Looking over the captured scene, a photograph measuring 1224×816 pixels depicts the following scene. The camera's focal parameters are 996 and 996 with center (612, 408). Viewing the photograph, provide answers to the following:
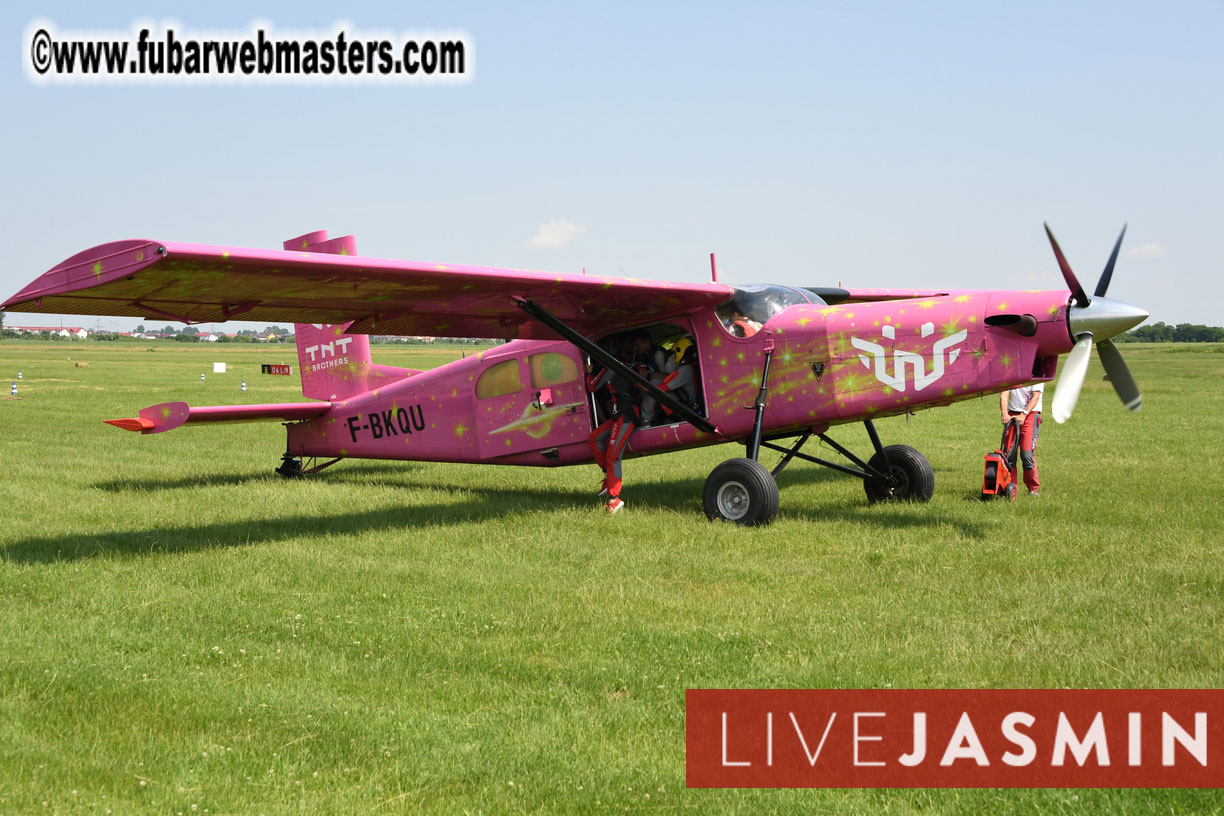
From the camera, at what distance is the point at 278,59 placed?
1440 cm

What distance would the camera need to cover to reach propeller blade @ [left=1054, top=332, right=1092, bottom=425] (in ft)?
28.5

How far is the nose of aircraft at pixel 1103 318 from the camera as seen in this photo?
9078 mm

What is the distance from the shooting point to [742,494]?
1055 centimetres

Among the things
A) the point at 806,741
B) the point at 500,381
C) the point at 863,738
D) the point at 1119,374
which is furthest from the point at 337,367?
the point at 863,738

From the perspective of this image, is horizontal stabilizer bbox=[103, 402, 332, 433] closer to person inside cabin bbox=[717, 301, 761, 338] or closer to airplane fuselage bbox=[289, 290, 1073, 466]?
airplane fuselage bbox=[289, 290, 1073, 466]

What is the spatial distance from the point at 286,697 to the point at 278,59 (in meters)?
11.6

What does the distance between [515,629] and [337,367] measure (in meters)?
9.59

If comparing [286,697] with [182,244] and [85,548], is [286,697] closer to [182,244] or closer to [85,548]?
[182,244]

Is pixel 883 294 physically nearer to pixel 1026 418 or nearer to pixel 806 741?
pixel 1026 418

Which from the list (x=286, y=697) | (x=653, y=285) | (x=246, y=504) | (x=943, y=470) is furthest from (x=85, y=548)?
(x=943, y=470)

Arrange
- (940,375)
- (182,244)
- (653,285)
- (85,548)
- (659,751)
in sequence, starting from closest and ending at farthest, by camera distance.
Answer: (659,751), (182,244), (85,548), (940,375), (653,285)

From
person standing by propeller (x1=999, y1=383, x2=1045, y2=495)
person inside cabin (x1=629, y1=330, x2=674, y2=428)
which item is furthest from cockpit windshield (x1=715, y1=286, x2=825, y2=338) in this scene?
person standing by propeller (x1=999, y1=383, x2=1045, y2=495)

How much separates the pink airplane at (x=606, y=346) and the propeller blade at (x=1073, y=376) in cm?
2

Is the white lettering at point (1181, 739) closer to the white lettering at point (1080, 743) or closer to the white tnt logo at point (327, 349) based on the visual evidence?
the white lettering at point (1080, 743)
